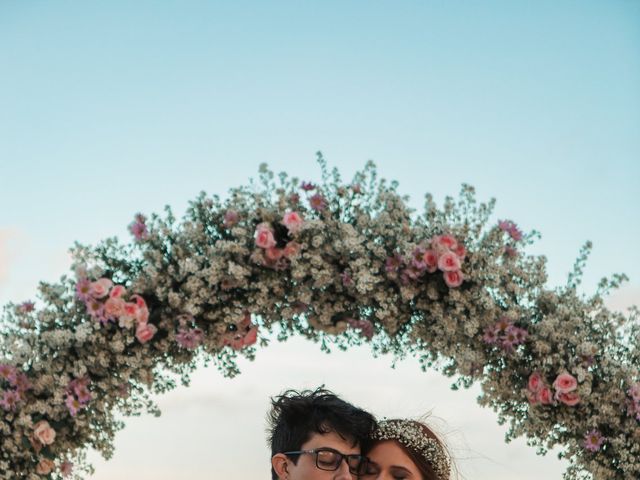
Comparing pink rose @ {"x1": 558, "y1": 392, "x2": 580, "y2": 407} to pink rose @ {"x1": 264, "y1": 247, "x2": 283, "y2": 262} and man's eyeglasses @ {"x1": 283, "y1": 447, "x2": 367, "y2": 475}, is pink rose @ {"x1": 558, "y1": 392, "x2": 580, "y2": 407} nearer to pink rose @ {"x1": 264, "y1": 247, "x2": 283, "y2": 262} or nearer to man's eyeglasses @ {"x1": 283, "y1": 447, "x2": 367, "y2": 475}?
man's eyeglasses @ {"x1": 283, "y1": 447, "x2": 367, "y2": 475}

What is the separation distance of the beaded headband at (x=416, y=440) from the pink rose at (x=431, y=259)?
1.26 m

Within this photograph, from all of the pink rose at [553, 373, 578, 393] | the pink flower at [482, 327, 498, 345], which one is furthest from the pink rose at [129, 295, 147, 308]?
the pink rose at [553, 373, 578, 393]

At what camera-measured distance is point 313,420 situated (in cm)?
707

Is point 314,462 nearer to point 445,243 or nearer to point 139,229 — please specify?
point 445,243

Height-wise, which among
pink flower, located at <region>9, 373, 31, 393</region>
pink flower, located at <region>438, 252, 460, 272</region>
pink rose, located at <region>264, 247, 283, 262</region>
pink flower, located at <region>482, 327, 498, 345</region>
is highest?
pink rose, located at <region>264, 247, 283, 262</region>

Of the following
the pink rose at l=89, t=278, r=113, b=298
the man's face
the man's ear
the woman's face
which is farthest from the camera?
the pink rose at l=89, t=278, r=113, b=298

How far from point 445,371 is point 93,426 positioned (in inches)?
116

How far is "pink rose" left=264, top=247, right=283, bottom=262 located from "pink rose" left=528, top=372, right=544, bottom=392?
2303 mm

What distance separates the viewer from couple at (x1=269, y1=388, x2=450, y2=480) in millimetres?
6895

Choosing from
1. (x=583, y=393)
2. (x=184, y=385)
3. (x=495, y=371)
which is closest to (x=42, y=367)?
(x=184, y=385)

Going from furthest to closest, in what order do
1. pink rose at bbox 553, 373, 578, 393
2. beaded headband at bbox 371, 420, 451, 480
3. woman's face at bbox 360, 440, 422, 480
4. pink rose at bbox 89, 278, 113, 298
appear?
pink rose at bbox 553, 373, 578, 393 → pink rose at bbox 89, 278, 113, 298 → beaded headband at bbox 371, 420, 451, 480 → woman's face at bbox 360, 440, 422, 480

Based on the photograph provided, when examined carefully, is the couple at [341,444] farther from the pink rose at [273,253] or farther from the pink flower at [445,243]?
the pink flower at [445,243]

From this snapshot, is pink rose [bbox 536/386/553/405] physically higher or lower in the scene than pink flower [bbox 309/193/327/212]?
lower

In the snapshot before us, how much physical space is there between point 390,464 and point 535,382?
142 centimetres
